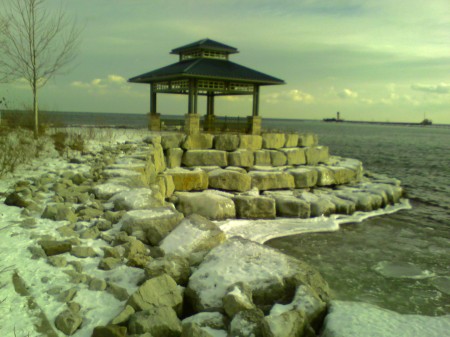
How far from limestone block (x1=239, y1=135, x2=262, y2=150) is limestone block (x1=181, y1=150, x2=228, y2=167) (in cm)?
102

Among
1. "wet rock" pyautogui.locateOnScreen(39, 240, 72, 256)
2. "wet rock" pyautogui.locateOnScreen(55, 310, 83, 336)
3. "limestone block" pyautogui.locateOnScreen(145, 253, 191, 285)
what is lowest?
"wet rock" pyautogui.locateOnScreen(55, 310, 83, 336)

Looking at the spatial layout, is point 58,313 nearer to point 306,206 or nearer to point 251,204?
point 251,204

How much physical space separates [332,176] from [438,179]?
8839mm

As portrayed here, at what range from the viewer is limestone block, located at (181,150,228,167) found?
12.3 meters

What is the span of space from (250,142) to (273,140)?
117cm

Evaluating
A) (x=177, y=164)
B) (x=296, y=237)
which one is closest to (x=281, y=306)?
(x=296, y=237)

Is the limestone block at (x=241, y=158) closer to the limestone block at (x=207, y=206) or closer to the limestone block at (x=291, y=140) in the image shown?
the limestone block at (x=291, y=140)

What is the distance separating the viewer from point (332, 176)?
43.9ft

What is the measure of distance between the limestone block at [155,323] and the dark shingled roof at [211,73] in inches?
482

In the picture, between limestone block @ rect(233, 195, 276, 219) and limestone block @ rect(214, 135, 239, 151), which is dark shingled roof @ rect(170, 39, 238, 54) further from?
limestone block @ rect(233, 195, 276, 219)

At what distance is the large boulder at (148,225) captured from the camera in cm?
439


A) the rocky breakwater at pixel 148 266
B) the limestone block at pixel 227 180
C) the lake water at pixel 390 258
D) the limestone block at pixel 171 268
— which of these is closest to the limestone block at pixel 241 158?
the limestone block at pixel 227 180

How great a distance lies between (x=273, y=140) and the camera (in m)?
14.2

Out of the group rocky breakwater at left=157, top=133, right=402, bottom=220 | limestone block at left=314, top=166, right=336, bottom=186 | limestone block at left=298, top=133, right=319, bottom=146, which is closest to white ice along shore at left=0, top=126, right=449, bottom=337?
rocky breakwater at left=157, top=133, right=402, bottom=220
